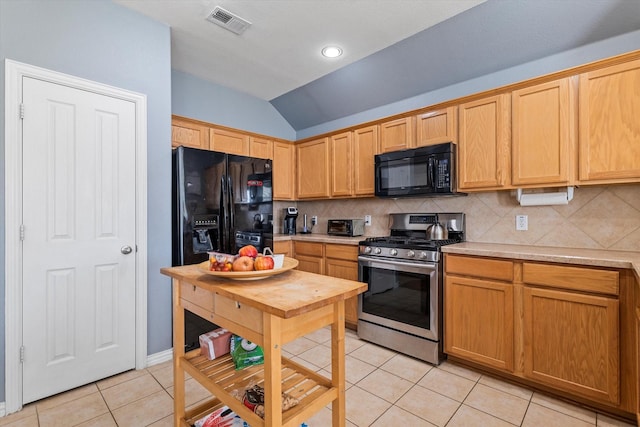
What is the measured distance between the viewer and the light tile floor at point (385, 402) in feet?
5.76

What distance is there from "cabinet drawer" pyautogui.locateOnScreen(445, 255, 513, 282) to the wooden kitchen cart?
4.51ft

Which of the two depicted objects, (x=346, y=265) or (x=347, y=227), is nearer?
(x=346, y=265)

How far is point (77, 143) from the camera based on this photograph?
2.07 m

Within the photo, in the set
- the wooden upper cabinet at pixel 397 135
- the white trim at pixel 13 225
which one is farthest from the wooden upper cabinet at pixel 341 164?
the white trim at pixel 13 225

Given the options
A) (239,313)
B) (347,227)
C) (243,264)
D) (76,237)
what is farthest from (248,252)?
(347,227)

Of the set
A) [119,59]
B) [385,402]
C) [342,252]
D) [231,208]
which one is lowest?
[385,402]

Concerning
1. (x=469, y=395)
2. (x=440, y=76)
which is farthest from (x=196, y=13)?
(x=469, y=395)

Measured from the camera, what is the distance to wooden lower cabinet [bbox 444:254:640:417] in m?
1.73

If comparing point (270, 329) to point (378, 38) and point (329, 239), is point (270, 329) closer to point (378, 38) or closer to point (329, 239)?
point (329, 239)

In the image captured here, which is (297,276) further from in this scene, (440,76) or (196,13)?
(440,76)

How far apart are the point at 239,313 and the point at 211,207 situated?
165cm

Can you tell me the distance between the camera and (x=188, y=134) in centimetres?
319

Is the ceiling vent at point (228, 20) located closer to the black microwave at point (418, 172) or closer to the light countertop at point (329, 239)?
the black microwave at point (418, 172)

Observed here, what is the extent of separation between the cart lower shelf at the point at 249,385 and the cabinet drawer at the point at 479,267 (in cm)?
146
